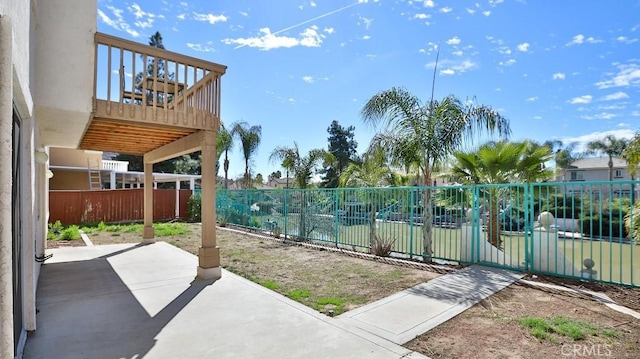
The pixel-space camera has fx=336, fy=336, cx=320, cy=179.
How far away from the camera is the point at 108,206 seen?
1727 cm

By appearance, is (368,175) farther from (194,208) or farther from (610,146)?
(610,146)

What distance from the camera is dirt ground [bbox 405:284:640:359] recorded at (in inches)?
139

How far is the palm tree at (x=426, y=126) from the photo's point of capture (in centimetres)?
799

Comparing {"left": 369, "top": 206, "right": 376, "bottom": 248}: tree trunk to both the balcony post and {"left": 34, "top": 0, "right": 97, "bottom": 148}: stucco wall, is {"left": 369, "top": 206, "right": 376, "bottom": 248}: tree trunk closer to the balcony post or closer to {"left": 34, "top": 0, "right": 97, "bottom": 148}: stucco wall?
the balcony post

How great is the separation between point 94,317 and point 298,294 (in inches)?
115

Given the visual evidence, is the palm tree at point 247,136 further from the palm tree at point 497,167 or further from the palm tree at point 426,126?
the palm tree at point 497,167

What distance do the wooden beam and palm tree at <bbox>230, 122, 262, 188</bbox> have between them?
9474mm

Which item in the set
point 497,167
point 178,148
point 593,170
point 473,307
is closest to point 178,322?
point 473,307

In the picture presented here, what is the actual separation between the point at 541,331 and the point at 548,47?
14517 mm

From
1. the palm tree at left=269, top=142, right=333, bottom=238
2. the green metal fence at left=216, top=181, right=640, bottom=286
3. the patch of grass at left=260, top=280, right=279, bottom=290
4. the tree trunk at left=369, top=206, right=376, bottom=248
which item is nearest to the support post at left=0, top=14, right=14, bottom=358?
the patch of grass at left=260, top=280, right=279, bottom=290

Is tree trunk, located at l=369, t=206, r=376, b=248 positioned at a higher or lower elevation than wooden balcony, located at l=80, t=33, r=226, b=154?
lower

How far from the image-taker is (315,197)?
1121cm

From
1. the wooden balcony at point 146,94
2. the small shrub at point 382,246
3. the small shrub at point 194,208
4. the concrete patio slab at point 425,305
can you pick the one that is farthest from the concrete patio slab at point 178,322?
the small shrub at point 194,208

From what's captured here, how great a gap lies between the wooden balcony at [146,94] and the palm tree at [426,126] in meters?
4.03
